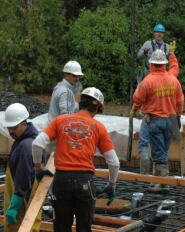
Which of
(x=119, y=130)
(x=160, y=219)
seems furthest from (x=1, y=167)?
(x=160, y=219)

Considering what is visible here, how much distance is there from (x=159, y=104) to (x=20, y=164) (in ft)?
11.3

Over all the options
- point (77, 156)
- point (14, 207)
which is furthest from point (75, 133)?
point (14, 207)

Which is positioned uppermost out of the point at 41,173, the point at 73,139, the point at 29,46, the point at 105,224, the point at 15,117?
the point at 15,117

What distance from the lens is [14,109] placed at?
219 inches

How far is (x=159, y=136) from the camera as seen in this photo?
8.53m

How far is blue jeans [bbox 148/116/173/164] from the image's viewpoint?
8.52 metres

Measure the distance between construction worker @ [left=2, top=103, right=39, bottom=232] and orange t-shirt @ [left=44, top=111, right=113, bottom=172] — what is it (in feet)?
0.72

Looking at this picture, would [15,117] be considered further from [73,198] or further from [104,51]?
[104,51]

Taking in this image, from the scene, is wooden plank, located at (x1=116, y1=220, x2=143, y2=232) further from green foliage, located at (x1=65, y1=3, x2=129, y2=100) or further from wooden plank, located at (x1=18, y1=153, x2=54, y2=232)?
green foliage, located at (x1=65, y1=3, x2=129, y2=100)

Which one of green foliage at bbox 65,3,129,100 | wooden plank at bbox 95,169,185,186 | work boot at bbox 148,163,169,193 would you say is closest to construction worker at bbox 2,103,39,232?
wooden plank at bbox 95,169,185,186

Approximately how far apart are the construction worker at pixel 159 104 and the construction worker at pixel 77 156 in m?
3.12

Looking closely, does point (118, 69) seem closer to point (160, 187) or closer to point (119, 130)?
point (119, 130)

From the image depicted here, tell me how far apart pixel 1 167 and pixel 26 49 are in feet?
23.4

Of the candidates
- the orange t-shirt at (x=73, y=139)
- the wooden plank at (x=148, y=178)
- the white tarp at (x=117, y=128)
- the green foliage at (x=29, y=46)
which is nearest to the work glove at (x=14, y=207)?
the orange t-shirt at (x=73, y=139)
